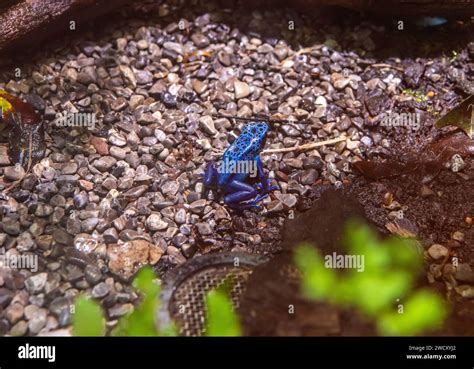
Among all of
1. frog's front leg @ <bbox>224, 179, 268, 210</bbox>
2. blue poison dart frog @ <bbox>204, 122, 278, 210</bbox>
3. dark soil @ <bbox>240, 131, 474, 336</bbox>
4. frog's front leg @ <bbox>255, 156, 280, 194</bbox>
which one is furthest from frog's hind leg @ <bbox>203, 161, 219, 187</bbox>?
dark soil @ <bbox>240, 131, 474, 336</bbox>

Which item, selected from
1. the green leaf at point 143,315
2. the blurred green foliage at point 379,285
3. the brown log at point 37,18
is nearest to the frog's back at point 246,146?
the blurred green foliage at point 379,285

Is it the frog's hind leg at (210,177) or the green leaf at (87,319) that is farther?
the frog's hind leg at (210,177)

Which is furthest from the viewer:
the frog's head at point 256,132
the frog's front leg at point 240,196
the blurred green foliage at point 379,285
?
the frog's head at point 256,132

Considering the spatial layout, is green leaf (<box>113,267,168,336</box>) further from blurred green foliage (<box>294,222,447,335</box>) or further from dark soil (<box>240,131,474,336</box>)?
blurred green foliage (<box>294,222,447,335</box>)

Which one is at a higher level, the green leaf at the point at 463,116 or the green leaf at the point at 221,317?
the green leaf at the point at 463,116

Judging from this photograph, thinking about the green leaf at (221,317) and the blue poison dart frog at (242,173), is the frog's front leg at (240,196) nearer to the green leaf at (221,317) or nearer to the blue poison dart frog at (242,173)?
the blue poison dart frog at (242,173)

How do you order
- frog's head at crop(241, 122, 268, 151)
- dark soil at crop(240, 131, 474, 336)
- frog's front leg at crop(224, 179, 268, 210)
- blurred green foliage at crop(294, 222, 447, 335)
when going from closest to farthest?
dark soil at crop(240, 131, 474, 336), blurred green foliage at crop(294, 222, 447, 335), frog's front leg at crop(224, 179, 268, 210), frog's head at crop(241, 122, 268, 151)

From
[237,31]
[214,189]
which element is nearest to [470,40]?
[237,31]
